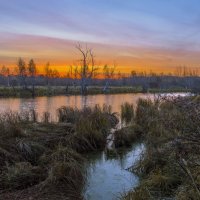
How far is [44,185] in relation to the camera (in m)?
7.77

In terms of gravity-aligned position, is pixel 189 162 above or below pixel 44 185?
above

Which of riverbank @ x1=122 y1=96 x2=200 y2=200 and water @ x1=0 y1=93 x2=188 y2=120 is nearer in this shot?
riverbank @ x1=122 y1=96 x2=200 y2=200

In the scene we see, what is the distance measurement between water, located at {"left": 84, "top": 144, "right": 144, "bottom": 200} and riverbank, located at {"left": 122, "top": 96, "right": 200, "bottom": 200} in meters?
0.39

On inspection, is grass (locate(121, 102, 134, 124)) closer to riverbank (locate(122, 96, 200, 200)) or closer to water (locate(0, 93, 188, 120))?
water (locate(0, 93, 188, 120))

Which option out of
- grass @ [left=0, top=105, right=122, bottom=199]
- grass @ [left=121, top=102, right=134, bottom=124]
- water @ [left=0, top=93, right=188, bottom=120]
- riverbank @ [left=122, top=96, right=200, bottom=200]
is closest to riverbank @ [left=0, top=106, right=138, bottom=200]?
grass @ [left=0, top=105, right=122, bottom=199]

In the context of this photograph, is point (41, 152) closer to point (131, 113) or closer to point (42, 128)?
point (42, 128)

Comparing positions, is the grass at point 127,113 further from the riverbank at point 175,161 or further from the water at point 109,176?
the riverbank at point 175,161

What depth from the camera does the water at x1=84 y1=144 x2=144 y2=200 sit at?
8305 mm

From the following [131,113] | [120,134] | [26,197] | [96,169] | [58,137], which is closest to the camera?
[26,197]

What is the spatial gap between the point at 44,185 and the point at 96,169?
3.00m

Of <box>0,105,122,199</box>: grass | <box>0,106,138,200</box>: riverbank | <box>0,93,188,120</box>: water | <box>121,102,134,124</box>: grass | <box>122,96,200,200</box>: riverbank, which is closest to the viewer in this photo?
<box>122,96,200,200</box>: riverbank

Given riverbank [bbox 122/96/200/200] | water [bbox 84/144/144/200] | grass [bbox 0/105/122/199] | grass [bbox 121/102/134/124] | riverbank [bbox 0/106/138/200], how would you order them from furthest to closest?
1. grass [bbox 121/102/134/124]
2. water [bbox 84/144/144/200]
3. grass [bbox 0/105/122/199]
4. riverbank [bbox 0/106/138/200]
5. riverbank [bbox 122/96/200/200]

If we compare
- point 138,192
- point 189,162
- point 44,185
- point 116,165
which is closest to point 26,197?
point 44,185

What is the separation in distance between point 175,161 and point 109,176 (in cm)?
295
